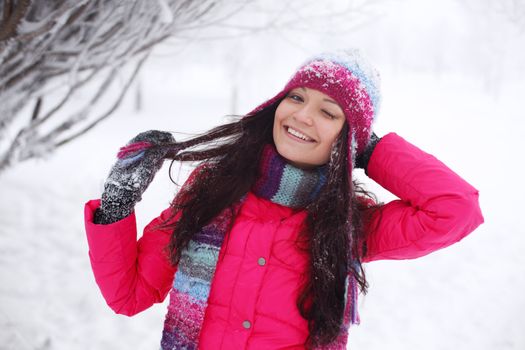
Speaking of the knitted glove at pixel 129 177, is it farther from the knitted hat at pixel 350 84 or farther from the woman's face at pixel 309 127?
the knitted hat at pixel 350 84

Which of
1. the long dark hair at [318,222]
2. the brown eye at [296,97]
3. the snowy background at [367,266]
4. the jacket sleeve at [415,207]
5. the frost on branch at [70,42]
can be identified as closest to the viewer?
the jacket sleeve at [415,207]

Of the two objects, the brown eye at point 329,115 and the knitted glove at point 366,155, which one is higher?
the brown eye at point 329,115

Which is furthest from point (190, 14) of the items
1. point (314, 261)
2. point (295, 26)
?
point (314, 261)

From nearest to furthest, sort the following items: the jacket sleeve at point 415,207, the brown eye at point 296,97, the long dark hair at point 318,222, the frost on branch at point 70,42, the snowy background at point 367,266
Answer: the jacket sleeve at point 415,207
the long dark hair at point 318,222
the brown eye at point 296,97
the frost on branch at point 70,42
the snowy background at point 367,266

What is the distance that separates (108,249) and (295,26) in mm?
2225

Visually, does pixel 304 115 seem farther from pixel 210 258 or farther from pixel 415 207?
pixel 210 258

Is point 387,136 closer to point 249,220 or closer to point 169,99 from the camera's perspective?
point 249,220

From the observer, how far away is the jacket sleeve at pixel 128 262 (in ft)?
4.88

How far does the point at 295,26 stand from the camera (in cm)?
293

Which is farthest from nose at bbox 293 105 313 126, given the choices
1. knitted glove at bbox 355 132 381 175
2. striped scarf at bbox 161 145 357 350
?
knitted glove at bbox 355 132 381 175

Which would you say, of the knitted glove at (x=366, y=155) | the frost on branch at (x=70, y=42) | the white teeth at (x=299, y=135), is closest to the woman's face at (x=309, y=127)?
the white teeth at (x=299, y=135)

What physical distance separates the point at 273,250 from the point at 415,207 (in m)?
0.63

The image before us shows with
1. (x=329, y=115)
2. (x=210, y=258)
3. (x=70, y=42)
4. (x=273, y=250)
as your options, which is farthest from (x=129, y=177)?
(x=70, y=42)

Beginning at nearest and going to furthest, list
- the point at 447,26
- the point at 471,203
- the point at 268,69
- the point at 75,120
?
the point at 471,203 → the point at 75,120 → the point at 268,69 → the point at 447,26
